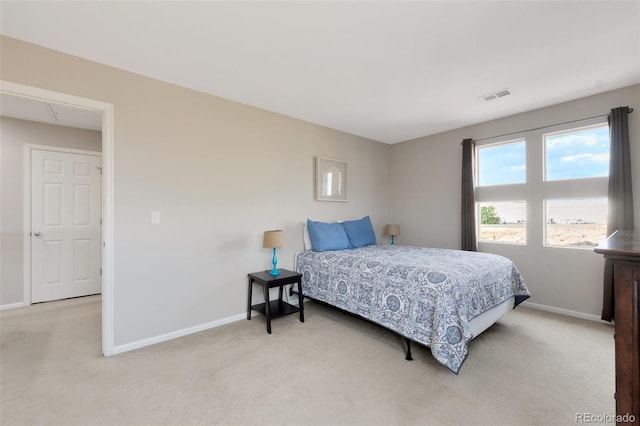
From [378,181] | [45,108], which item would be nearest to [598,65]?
[378,181]

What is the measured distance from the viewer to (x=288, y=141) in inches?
145

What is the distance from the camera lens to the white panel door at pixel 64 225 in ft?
11.9

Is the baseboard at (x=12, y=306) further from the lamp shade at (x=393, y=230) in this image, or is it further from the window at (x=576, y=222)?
the window at (x=576, y=222)

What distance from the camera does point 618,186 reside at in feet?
9.44

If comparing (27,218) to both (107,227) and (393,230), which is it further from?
(393,230)

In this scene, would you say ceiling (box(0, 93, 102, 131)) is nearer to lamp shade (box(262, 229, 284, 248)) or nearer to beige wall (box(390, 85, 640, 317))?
lamp shade (box(262, 229, 284, 248))

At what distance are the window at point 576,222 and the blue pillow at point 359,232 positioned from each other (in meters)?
2.24

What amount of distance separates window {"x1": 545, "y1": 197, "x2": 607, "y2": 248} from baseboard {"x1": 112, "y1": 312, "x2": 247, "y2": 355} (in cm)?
396

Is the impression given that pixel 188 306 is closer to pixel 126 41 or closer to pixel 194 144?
pixel 194 144

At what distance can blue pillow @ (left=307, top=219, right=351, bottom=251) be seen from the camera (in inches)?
141

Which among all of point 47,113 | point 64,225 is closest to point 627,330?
point 47,113

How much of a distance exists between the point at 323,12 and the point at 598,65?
2.58 m

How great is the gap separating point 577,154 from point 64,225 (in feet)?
22.1

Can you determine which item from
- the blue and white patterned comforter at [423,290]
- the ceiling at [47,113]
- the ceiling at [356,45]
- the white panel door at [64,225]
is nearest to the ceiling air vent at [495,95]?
the ceiling at [356,45]
